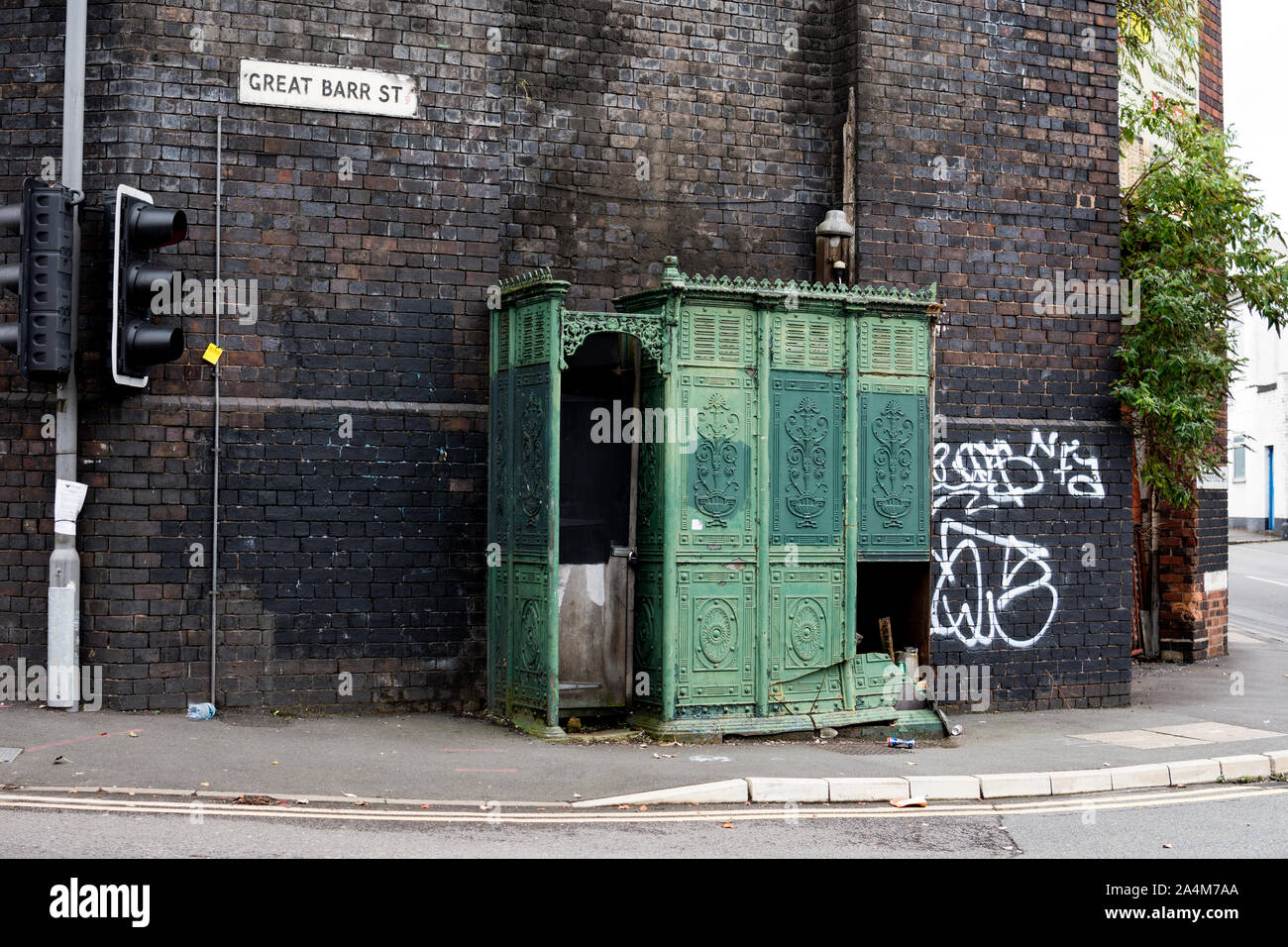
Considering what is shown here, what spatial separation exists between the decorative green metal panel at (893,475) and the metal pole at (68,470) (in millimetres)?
6498

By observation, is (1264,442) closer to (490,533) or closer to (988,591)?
(988,591)

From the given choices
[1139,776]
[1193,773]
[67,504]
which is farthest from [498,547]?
[1193,773]

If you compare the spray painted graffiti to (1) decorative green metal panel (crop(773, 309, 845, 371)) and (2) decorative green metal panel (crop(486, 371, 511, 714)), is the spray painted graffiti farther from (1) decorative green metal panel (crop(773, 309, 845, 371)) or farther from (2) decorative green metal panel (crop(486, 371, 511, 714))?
(2) decorative green metal panel (crop(486, 371, 511, 714))

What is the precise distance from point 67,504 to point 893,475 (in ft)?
22.4

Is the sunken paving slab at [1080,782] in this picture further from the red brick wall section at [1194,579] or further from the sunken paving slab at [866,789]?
the red brick wall section at [1194,579]

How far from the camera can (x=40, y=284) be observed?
404 inches

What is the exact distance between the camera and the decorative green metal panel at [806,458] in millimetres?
11141

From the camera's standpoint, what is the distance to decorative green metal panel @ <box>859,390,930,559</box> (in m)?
11.4

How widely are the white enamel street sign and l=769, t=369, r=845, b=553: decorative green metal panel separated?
4.09 metres
